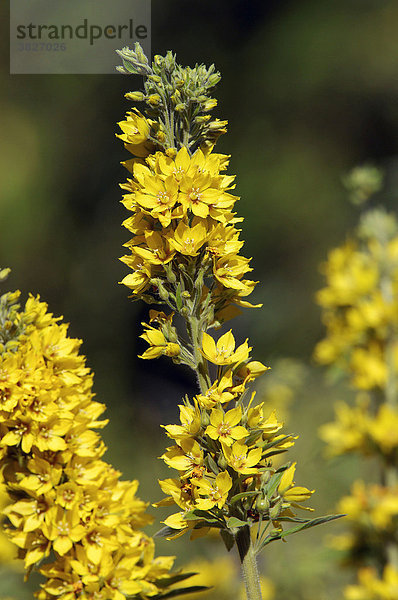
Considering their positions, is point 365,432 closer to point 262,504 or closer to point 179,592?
point 179,592

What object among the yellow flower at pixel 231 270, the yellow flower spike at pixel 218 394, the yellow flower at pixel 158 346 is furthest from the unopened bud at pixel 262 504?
the yellow flower at pixel 231 270

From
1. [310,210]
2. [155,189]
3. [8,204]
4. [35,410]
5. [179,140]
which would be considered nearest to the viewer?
[155,189]

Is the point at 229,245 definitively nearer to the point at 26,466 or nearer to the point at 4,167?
the point at 26,466

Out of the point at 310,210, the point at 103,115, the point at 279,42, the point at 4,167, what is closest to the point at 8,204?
the point at 4,167

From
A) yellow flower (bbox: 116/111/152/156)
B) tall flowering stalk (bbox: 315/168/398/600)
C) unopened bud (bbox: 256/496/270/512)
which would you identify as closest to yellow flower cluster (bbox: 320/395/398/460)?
tall flowering stalk (bbox: 315/168/398/600)


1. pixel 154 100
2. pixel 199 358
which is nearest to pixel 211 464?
pixel 199 358

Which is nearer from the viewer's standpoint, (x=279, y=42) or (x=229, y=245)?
(x=229, y=245)

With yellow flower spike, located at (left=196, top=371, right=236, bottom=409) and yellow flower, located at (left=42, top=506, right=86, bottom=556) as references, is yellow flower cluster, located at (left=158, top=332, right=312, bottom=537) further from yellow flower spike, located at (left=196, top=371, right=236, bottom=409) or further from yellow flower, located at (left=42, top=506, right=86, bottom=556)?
yellow flower, located at (left=42, top=506, right=86, bottom=556)
